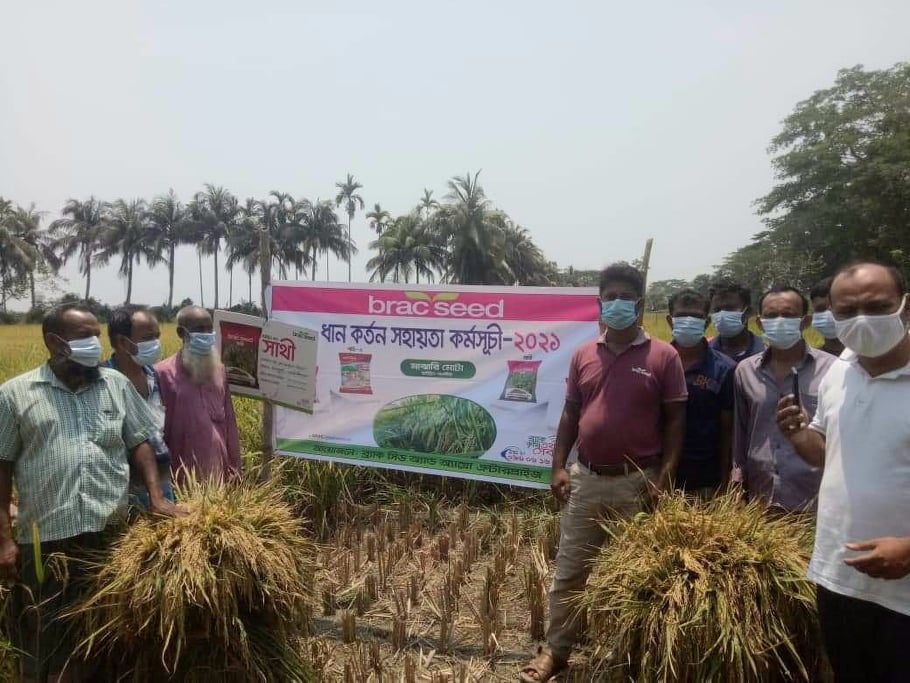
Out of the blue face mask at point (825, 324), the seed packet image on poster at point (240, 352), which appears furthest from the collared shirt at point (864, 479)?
the seed packet image on poster at point (240, 352)

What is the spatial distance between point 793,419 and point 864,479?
30 centimetres

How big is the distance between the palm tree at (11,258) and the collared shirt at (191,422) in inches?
1858

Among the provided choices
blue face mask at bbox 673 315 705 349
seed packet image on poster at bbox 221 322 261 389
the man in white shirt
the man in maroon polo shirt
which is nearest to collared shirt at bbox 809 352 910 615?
the man in white shirt

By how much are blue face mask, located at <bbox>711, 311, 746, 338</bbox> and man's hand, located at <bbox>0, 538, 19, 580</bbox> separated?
3.34 metres

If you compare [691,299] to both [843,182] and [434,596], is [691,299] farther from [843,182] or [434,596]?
[843,182]

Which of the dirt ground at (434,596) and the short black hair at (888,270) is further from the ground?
the short black hair at (888,270)

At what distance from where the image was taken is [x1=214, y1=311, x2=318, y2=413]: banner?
14.0ft

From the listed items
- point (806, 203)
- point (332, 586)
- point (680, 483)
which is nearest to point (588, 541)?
point (680, 483)

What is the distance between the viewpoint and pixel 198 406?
329 cm

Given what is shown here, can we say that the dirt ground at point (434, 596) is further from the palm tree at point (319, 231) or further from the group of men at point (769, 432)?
the palm tree at point (319, 231)

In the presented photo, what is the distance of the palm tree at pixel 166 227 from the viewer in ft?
168

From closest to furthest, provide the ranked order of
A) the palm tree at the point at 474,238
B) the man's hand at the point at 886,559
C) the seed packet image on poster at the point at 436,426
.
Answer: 1. the man's hand at the point at 886,559
2. the seed packet image on poster at the point at 436,426
3. the palm tree at the point at 474,238

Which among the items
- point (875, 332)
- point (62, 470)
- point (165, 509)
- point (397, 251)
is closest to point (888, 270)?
point (875, 332)

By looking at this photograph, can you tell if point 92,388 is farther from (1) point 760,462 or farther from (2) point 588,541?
(1) point 760,462
